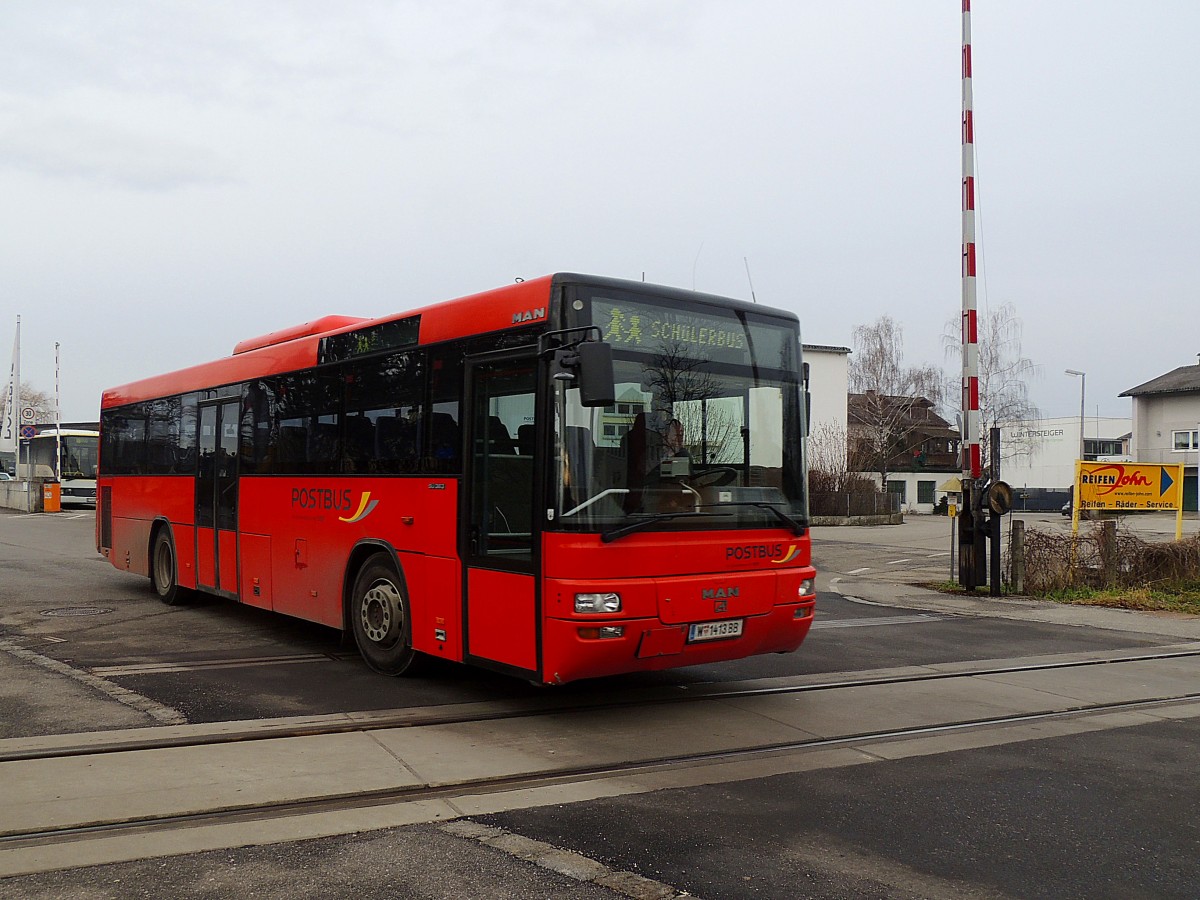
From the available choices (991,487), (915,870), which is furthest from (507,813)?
(991,487)

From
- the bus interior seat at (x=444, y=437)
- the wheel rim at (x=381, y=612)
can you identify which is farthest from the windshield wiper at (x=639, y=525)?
the wheel rim at (x=381, y=612)

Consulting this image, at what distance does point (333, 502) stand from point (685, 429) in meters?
3.64

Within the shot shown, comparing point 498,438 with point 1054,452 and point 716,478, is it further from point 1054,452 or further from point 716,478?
point 1054,452

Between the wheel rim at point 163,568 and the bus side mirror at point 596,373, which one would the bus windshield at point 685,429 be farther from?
the wheel rim at point 163,568

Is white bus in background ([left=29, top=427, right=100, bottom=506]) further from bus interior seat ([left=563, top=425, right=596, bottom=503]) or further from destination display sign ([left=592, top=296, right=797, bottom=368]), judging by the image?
bus interior seat ([left=563, top=425, right=596, bottom=503])

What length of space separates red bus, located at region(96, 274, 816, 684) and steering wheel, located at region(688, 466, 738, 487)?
0.01 metres

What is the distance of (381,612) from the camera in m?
8.75

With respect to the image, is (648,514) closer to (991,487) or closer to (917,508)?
(991,487)

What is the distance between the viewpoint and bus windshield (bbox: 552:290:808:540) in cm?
689

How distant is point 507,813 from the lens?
535 cm

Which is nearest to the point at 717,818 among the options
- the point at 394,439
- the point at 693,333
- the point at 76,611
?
the point at 693,333

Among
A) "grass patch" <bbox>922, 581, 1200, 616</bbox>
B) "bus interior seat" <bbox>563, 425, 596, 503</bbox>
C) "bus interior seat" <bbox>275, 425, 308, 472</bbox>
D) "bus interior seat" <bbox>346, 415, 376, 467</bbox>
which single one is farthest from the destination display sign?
"grass patch" <bbox>922, 581, 1200, 616</bbox>

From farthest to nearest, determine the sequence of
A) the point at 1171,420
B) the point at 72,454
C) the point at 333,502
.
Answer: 1. the point at 1171,420
2. the point at 72,454
3. the point at 333,502

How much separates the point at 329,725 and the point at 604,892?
3.30 m
